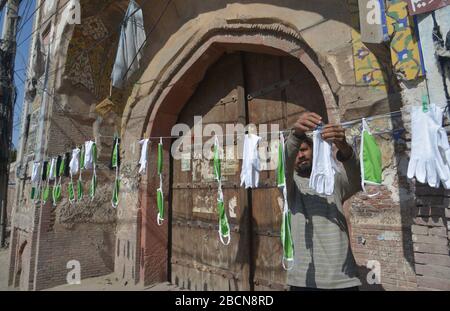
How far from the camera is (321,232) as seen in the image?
6.43 ft

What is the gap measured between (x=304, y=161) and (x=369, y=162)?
17.2 inches

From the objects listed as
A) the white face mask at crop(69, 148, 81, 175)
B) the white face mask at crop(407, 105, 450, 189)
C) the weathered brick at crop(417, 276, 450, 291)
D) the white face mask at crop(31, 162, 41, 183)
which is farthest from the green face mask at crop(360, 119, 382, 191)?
the white face mask at crop(31, 162, 41, 183)

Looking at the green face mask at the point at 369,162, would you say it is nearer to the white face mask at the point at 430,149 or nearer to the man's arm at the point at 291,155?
the white face mask at the point at 430,149

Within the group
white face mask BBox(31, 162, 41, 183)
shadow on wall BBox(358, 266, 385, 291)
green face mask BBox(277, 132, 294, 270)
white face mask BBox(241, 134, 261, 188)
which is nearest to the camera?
green face mask BBox(277, 132, 294, 270)

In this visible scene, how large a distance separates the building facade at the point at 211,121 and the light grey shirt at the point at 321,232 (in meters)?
0.51

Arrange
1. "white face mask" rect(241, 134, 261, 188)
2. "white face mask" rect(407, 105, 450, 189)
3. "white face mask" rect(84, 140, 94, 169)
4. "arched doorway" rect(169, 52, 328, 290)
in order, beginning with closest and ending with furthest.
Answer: "white face mask" rect(407, 105, 450, 189) → "white face mask" rect(241, 134, 261, 188) → "arched doorway" rect(169, 52, 328, 290) → "white face mask" rect(84, 140, 94, 169)

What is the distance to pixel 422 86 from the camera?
84.3 inches

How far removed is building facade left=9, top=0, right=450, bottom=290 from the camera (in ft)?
7.69

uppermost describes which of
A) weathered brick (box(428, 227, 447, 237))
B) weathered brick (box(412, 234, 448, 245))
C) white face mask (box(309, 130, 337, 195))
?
white face mask (box(309, 130, 337, 195))

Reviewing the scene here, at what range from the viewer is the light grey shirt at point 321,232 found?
73.9 inches

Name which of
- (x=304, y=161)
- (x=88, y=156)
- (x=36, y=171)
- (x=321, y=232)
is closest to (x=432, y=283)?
(x=321, y=232)

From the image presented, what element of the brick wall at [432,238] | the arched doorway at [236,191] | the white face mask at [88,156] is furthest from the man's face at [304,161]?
the white face mask at [88,156]

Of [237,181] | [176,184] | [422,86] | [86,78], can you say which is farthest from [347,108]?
[86,78]

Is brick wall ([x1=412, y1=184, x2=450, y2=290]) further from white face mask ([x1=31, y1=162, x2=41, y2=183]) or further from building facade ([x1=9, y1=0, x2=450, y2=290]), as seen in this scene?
white face mask ([x1=31, y1=162, x2=41, y2=183])
